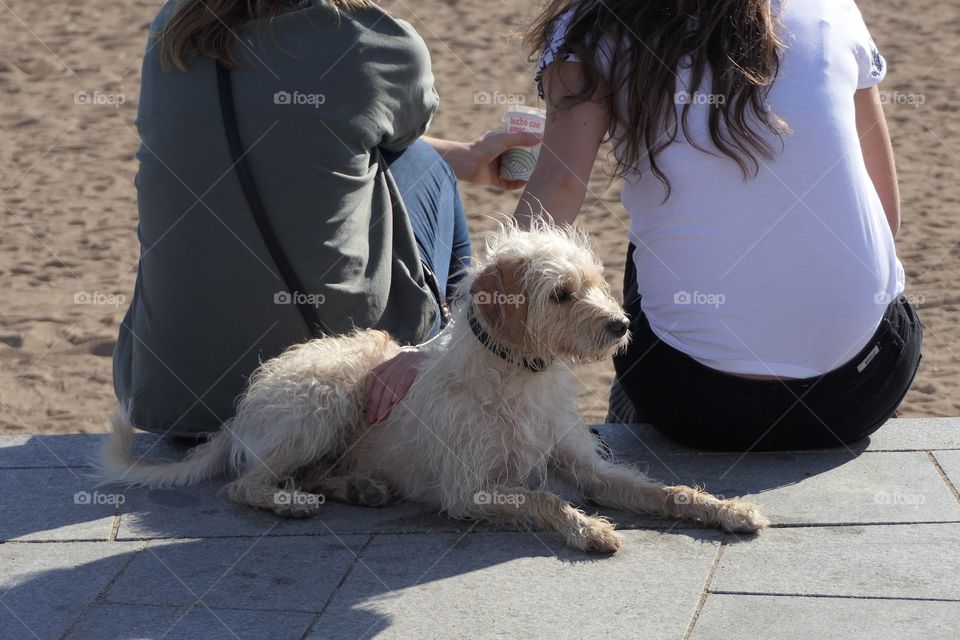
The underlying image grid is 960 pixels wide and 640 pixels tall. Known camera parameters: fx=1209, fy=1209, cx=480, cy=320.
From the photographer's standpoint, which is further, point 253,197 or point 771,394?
point 253,197

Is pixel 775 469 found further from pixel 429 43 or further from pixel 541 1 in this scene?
pixel 429 43

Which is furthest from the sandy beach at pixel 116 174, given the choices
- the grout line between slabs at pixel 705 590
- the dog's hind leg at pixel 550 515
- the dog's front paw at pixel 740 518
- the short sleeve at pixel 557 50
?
the grout line between slabs at pixel 705 590

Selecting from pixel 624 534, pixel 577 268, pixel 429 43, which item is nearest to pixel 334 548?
pixel 624 534

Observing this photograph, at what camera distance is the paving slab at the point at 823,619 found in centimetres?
327

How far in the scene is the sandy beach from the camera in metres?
7.05

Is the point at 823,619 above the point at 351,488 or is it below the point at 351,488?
above

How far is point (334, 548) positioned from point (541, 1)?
1.99 metres

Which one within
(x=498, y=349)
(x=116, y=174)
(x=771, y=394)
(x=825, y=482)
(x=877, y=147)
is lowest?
(x=116, y=174)

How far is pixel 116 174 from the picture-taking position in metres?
10.0

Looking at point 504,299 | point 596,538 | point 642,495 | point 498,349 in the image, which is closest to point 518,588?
point 596,538

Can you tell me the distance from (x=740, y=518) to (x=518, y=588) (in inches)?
31.2

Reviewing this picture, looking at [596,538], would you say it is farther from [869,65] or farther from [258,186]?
[869,65]

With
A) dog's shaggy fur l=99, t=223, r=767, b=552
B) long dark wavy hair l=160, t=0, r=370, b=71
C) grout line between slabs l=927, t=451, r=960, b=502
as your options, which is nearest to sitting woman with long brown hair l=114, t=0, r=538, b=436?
long dark wavy hair l=160, t=0, r=370, b=71

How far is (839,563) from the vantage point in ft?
12.1
